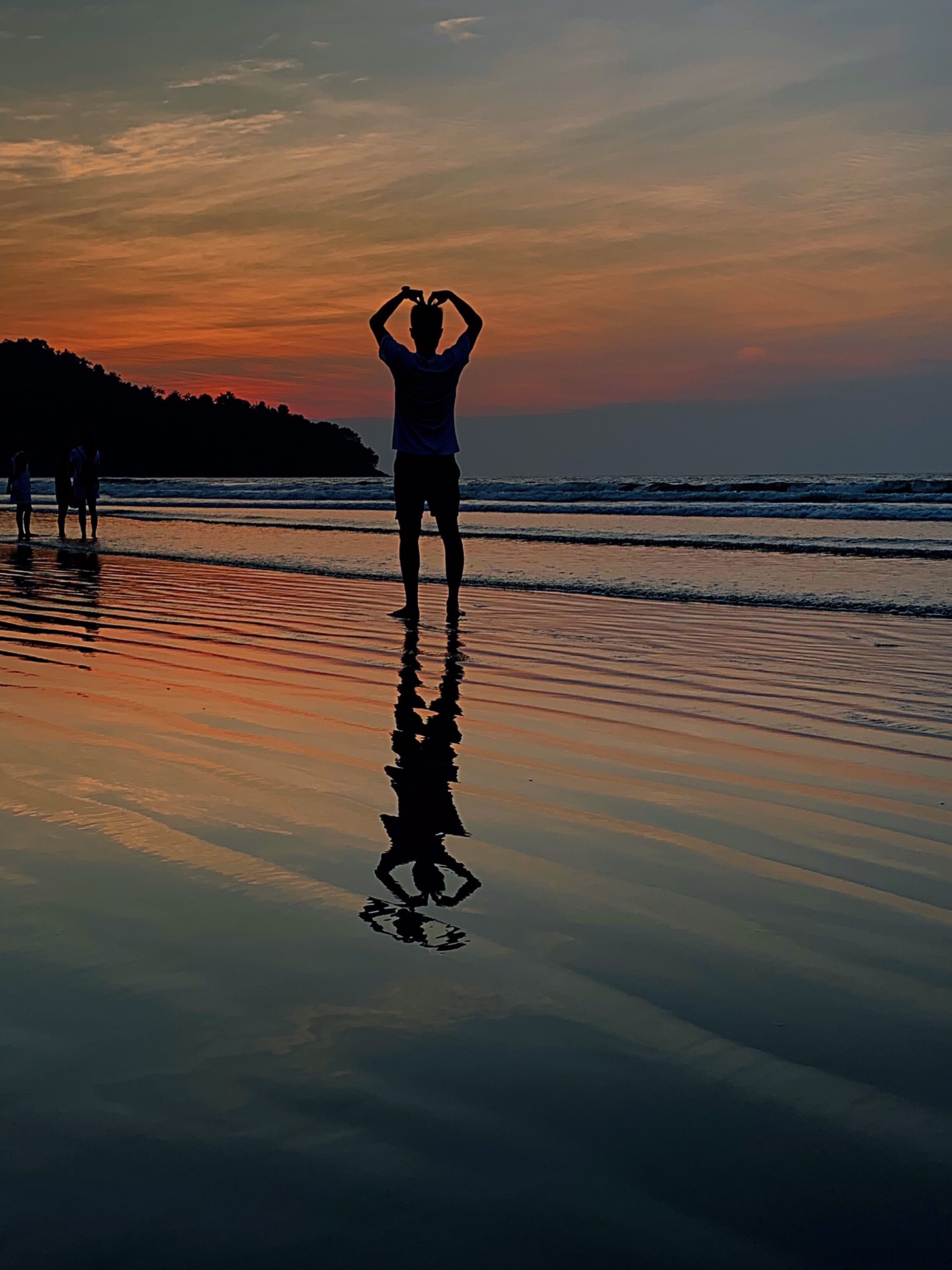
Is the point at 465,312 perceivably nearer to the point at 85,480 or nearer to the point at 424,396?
the point at 424,396

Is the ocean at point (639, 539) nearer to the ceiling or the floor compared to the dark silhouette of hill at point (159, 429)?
nearer to the floor

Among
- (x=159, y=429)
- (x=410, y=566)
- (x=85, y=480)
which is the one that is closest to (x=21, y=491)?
(x=85, y=480)

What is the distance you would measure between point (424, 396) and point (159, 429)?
13505 centimetres

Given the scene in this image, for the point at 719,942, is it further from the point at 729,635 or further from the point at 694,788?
the point at 729,635

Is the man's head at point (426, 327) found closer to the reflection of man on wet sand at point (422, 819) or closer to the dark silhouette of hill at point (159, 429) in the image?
the reflection of man on wet sand at point (422, 819)

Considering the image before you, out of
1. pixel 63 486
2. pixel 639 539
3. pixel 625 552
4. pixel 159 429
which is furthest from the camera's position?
pixel 159 429

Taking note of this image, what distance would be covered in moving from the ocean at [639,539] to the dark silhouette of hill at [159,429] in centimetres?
9210

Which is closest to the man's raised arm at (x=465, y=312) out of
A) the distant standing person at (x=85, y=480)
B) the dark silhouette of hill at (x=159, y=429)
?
the distant standing person at (x=85, y=480)

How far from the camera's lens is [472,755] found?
4.42 m

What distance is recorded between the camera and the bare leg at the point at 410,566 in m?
9.05

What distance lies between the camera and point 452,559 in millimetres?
9109

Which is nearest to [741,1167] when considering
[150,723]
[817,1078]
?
[817,1078]

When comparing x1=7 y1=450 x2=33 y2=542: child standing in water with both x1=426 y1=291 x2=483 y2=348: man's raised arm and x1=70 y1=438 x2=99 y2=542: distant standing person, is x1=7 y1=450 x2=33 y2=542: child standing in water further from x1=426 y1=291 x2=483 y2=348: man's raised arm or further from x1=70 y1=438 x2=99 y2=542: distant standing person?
x1=426 y1=291 x2=483 y2=348: man's raised arm

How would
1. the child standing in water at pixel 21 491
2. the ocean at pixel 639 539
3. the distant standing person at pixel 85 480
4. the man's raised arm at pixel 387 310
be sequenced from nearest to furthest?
the man's raised arm at pixel 387 310 → the ocean at pixel 639 539 → the distant standing person at pixel 85 480 → the child standing in water at pixel 21 491
